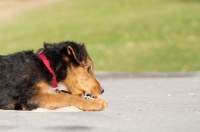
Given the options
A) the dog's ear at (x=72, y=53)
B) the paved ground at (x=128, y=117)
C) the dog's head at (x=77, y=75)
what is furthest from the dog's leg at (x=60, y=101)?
the dog's ear at (x=72, y=53)

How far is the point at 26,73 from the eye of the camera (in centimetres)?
884

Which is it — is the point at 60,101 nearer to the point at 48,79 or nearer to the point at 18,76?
the point at 48,79

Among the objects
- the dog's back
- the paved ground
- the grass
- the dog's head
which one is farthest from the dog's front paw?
the grass

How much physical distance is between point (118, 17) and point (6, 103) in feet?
86.6

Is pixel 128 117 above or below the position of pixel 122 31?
below

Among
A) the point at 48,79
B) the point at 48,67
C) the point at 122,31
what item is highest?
the point at 122,31

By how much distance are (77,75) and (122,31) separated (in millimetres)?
22235

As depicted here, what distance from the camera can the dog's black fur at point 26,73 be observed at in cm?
873

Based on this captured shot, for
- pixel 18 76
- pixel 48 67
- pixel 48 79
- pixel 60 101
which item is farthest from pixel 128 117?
pixel 18 76

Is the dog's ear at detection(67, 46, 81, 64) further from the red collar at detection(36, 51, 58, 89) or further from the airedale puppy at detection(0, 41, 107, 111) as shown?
the red collar at detection(36, 51, 58, 89)

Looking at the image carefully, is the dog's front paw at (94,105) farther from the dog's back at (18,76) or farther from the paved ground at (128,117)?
the dog's back at (18,76)

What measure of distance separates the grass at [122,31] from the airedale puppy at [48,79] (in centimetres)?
1349

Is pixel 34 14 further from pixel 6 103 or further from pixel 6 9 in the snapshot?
pixel 6 103

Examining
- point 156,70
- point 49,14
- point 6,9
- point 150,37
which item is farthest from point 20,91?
point 6,9
